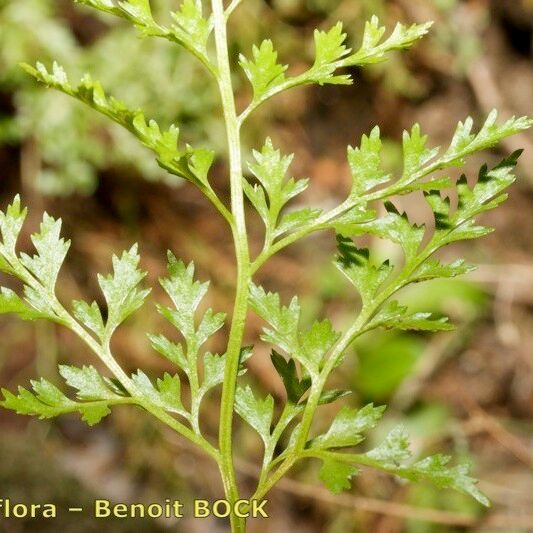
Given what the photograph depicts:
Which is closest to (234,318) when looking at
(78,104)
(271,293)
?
(271,293)

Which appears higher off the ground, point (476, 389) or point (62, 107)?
point (62, 107)

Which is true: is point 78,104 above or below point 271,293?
below

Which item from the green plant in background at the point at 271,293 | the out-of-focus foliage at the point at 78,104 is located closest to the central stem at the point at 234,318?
the green plant in background at the point at 271,293

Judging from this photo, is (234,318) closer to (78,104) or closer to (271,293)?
(271,293)

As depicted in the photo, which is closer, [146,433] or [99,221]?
[146,433]

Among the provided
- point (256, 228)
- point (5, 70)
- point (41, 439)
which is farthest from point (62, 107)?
point (41, 439)

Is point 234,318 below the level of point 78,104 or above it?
above

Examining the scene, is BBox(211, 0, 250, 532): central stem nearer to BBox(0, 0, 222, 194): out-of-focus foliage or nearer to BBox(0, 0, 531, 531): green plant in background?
BBox(0, 0, 531, 531): green plant in background

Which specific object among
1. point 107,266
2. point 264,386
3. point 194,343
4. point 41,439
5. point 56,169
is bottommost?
point 41,439

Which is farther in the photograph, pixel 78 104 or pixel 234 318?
pixel 78 104

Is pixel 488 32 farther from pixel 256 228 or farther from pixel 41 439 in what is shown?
pixel 41 439
